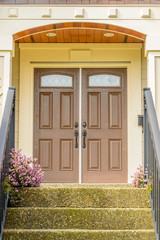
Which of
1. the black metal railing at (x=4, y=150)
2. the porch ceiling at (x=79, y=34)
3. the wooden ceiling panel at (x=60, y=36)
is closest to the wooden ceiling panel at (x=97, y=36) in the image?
the porch ceiling at (x=79, y=34)

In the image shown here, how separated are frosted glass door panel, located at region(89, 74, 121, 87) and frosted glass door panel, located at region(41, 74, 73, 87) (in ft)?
1.12

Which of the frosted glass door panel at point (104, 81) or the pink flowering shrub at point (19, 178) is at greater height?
the frosted glass door panel at point (104, 81)

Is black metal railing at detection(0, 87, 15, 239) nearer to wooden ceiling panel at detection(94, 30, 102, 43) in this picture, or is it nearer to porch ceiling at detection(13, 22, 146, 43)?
porch ceiling at detection(13, 22, 146, 43)

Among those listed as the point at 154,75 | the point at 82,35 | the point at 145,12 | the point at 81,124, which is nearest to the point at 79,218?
the point at 154,75

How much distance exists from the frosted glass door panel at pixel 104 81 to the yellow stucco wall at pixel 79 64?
16 cm

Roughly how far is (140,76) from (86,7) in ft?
4.87

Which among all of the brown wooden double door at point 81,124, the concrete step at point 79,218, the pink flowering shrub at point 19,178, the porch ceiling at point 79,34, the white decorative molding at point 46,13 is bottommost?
the concrete step at point 79,218

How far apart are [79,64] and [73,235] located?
10.9 ft

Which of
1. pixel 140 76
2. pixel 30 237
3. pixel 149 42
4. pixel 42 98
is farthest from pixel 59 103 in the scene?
pixel 30 237

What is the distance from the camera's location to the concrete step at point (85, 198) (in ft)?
13.1

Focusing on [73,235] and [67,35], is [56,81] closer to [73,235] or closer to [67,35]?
[67,35]

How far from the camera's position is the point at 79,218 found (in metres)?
3.76

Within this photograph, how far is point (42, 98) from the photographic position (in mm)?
6320

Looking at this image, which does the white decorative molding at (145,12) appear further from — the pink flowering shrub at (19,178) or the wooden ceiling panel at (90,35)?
the pink flowering shrub at (19,178)
